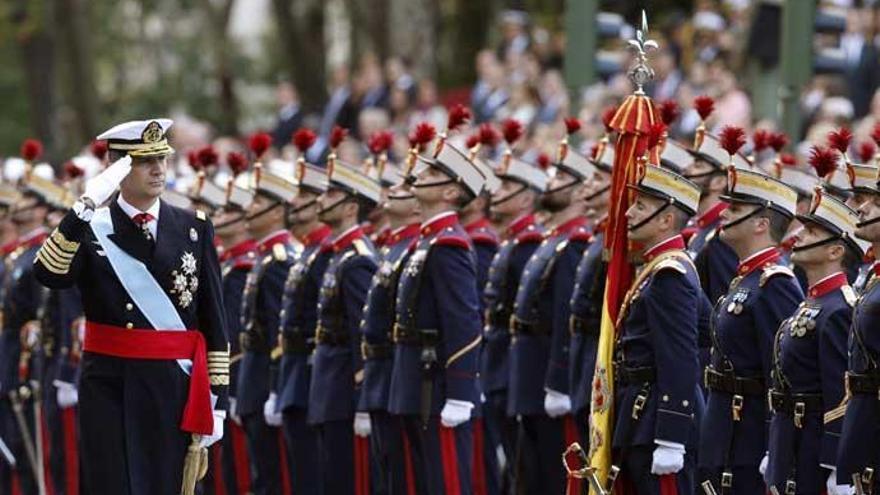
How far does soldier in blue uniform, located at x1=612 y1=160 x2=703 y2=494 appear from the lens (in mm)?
11492

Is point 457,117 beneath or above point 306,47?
beneath

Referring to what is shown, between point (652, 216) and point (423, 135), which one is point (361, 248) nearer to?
point (423, 135)

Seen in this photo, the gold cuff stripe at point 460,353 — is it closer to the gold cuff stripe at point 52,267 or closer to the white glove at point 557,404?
the white glove at point 557,404

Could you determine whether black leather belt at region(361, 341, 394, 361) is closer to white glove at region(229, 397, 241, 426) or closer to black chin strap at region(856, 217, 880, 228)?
white glove at region(229, 397, 241, 426)

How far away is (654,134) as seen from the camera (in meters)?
12.2

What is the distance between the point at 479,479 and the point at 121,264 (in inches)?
145

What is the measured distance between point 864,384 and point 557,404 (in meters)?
4.17

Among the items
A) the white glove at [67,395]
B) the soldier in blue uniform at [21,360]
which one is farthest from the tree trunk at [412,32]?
the white glove at [67,395]

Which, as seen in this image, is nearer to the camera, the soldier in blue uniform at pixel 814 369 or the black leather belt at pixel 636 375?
the soldier in blue uniform at pixel 814 369

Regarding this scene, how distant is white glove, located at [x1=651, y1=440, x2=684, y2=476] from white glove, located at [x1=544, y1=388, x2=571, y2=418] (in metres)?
2.88

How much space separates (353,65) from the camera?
136ft

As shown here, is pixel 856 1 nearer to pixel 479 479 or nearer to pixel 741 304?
pixel 479 479

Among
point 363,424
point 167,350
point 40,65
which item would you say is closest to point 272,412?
point 363,424

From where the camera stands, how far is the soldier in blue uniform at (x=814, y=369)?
1095 cm
